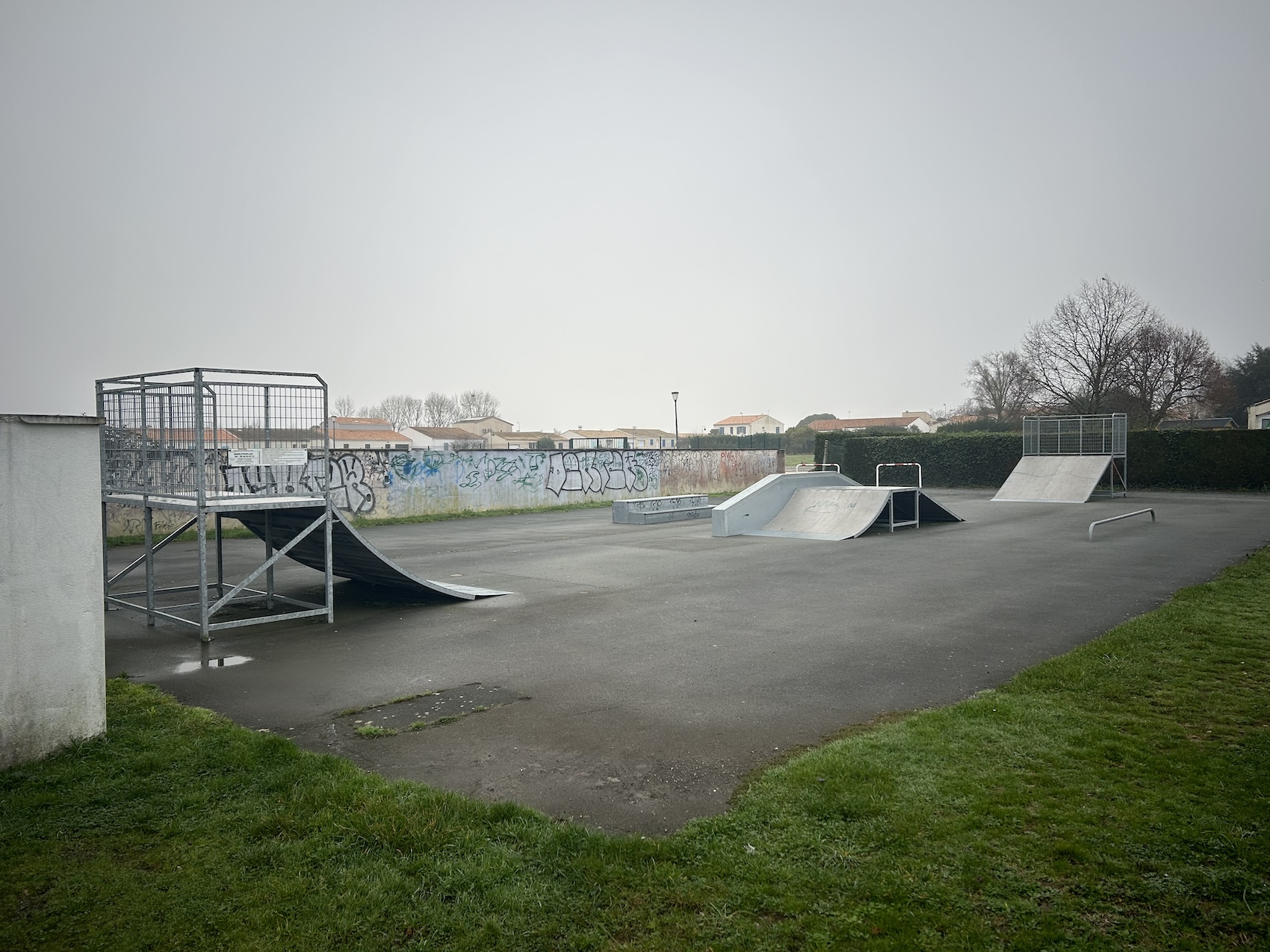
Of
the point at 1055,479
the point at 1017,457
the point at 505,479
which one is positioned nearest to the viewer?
the point at 505,479

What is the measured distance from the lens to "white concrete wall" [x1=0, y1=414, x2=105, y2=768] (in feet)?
14.3

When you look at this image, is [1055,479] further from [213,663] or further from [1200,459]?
[213,663]

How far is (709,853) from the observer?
3.47 meters

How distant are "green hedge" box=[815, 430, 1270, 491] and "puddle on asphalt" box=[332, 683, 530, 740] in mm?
30483

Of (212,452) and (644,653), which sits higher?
(212,452)

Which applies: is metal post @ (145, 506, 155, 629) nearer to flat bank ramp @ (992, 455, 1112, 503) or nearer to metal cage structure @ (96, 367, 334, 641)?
metal cage structure @ (96, 367, 334, 641)

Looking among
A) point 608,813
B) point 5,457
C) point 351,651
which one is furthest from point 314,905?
point 351,651

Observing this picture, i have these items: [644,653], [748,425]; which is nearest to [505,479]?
[644,653]

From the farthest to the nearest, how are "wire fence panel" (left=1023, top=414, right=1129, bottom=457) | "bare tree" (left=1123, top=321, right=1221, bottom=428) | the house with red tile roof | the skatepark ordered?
1. the house with red tile roof
2. "bare tree" (left=1123, top=321, right=1221, bottom=428)
3. "wire fence panel" (left=1023, top=414, right=1129, bottom=457)
4. the skatepark

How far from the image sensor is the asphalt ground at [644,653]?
4727 millimetres

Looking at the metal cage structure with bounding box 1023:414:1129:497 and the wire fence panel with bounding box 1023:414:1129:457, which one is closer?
the metal cage structure with bounding box 1023:414:1129:497

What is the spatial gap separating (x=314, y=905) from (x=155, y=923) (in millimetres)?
552

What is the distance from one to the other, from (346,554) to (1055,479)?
2343cm

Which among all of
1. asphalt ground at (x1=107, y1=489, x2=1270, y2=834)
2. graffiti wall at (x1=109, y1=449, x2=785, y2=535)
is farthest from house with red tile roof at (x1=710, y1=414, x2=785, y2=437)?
asphalt ground at (x1=107, y1=489, x2=1270, y2=834)
